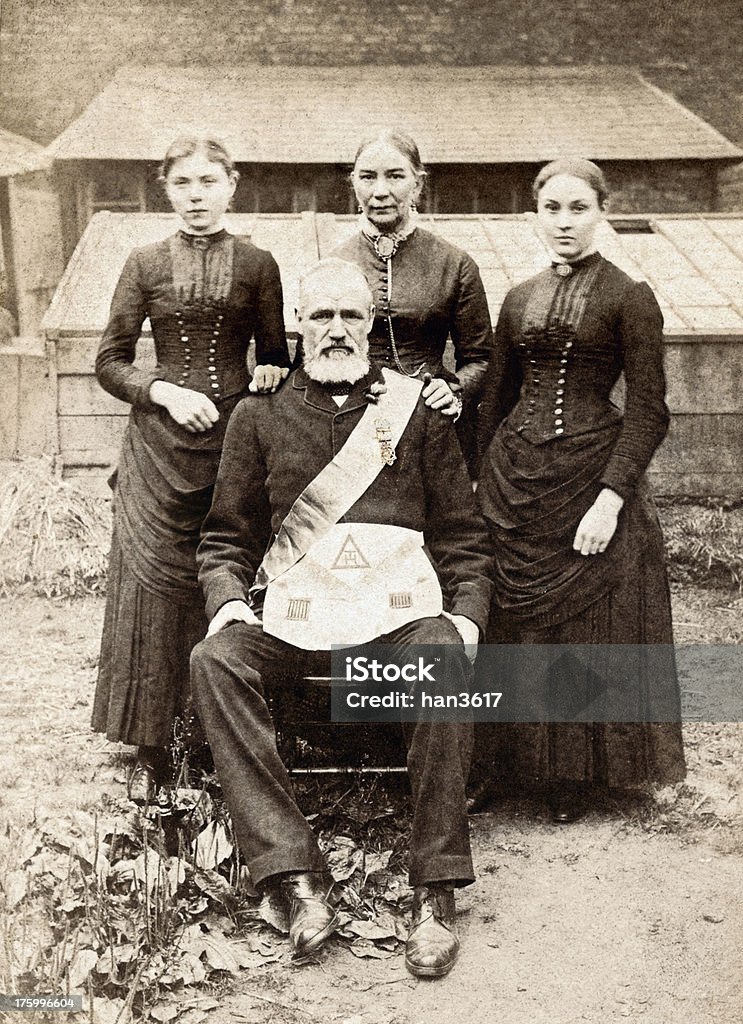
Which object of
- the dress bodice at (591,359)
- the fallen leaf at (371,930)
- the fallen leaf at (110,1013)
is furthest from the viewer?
the dress bodice at (591,359)

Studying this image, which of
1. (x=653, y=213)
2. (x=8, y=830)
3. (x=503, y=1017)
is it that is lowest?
(x=503, y=1017)

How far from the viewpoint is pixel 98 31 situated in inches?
138

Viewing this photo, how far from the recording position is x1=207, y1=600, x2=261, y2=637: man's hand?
296 centimetres

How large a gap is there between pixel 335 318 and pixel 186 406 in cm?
60

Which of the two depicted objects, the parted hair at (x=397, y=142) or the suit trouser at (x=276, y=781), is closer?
the suit trouser at (x=276, y=781)

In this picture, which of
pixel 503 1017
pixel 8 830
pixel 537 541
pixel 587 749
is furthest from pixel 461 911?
pixel 8 830

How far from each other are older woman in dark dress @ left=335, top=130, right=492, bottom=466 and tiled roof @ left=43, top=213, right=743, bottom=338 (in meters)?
0.65

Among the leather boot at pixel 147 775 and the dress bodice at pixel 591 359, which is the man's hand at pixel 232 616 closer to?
the leather boot at pixel 147 775

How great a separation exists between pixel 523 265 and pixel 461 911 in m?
2.52

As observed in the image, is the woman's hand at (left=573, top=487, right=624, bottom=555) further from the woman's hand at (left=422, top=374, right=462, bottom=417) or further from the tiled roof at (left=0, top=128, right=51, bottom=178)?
the tiled roof at (left=0, top=128, right=51, bottom=178)

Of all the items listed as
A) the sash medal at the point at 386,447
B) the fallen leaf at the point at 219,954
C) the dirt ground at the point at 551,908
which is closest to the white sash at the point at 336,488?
the sash medal at the point at 386,447

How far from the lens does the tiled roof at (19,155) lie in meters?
3.63

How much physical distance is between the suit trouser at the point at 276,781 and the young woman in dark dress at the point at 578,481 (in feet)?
1.83

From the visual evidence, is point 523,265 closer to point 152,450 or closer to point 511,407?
point 511,407
